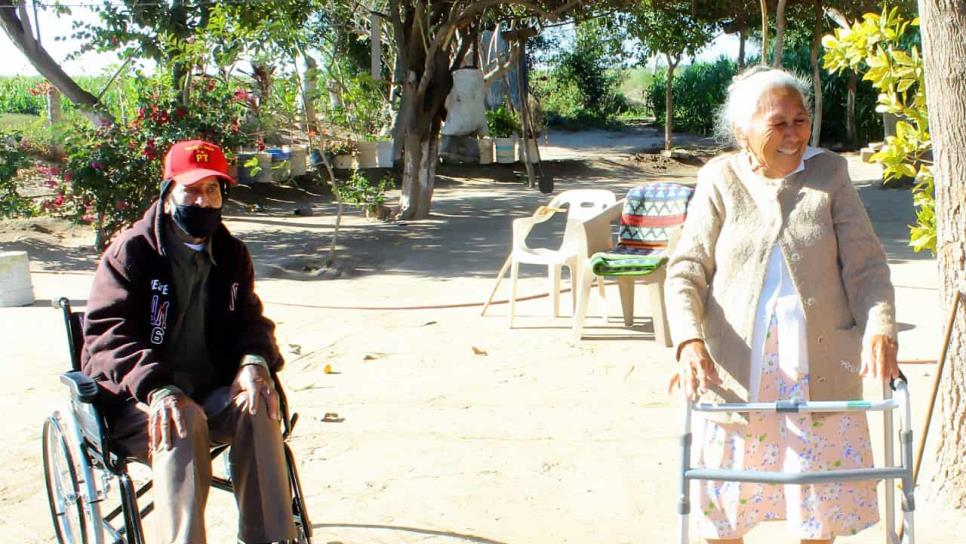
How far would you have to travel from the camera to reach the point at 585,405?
579 centimetres

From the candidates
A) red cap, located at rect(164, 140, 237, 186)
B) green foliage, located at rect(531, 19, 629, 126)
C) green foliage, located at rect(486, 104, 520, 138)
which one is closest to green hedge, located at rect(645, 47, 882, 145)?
green foliage, located at rect(531, 19, 629, 126)

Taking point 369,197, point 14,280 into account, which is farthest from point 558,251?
point 369,197

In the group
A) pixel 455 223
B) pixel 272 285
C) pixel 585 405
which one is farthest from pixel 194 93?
pixel 585 405

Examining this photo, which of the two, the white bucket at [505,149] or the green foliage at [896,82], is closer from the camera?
the green foliage at [896,82]

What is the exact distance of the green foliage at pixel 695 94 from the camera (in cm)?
3058

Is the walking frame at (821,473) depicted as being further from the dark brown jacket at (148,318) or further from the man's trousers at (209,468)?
the dark brown jacket at (148,318)

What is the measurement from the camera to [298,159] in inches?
732

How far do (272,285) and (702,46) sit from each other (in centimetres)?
1575

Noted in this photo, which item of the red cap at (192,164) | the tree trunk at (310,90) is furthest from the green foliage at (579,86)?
the red cap at (192,164)

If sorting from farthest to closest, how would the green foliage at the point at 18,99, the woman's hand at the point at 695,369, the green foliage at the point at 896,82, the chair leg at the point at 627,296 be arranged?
1. the green foliage at the point at 18,99
2. the chair leg at the point at 627,296
3. the green foliage at the point at 896,82
4. the woman's hand at the point at 695,369

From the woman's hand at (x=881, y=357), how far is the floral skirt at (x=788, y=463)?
18 centimetres

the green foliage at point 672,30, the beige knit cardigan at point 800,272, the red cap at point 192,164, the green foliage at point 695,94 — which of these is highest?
the green foliage at point 672,30

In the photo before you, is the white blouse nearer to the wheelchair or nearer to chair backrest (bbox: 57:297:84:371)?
the wheelchair

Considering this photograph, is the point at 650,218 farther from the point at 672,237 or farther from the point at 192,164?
the point at 192,164
